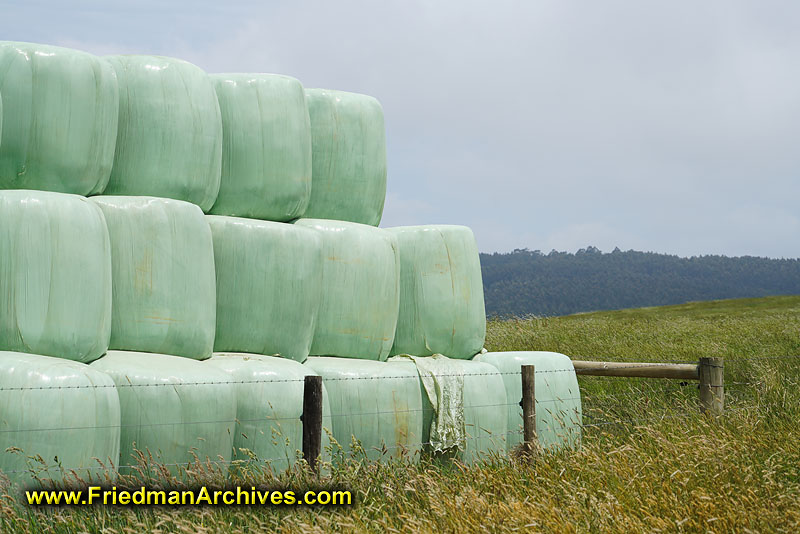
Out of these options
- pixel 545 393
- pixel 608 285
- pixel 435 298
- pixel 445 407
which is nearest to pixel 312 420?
pixel 445 407

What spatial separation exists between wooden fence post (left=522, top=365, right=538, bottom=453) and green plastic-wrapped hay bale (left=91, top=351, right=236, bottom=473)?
6.66ft

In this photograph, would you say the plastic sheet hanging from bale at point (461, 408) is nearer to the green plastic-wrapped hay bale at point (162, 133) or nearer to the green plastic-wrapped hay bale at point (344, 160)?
the green plastic-wrapped hay bale at point (344, 160)

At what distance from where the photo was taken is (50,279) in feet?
16.0

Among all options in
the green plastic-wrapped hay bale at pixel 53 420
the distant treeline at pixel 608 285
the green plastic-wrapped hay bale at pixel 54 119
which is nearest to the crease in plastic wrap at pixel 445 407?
the green plastic-wrapped hay bale at pixel 53 420

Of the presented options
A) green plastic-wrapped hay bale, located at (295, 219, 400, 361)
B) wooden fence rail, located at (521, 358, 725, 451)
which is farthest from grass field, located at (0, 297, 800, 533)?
green plastic-wrapped hay bale, located at (295, 219, 400, 361)

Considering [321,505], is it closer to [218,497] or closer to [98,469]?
[218,497]

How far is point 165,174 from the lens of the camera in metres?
5.63

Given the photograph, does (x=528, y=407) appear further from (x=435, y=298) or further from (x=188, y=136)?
(x=188, y=136)

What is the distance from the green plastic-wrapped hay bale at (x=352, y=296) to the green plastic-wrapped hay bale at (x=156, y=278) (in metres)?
0.97

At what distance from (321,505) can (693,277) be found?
198115 millimetres

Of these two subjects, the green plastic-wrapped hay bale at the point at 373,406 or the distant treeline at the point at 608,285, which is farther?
the distant treeline at the point at 608,285

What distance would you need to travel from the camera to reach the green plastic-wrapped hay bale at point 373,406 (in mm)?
5683

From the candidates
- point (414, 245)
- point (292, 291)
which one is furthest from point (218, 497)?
point (414, 245)

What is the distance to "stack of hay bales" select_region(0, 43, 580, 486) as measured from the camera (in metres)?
4.86
